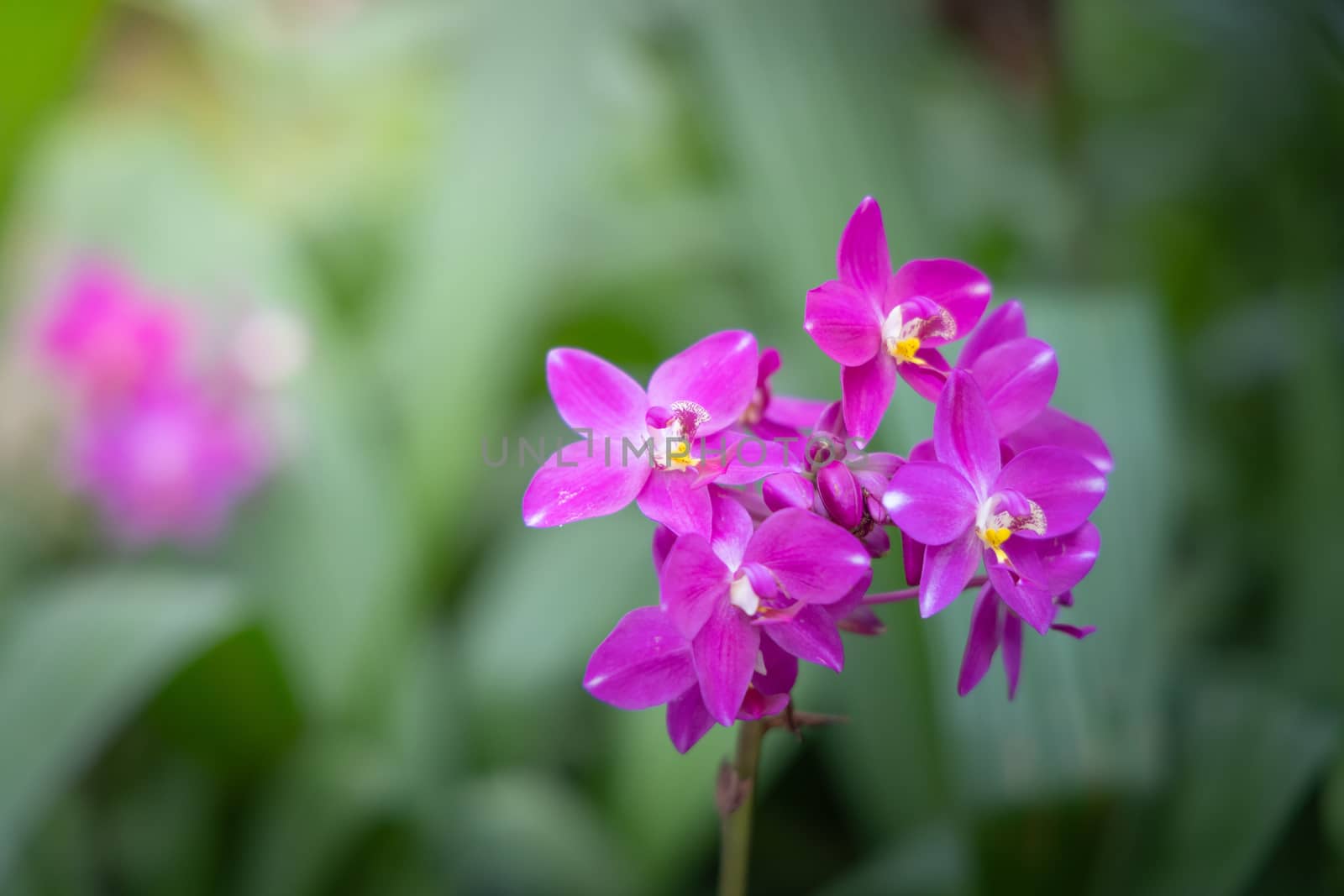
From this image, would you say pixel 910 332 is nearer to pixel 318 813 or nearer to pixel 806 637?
pixel 806 637

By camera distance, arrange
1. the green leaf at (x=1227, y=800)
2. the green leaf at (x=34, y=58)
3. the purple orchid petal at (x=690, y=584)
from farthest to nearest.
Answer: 1. the green leaf at (x=34, y=58)
2. the green leaf at (x=1227, y=800)
3. the purple orchid petal at (x=690, y=584)

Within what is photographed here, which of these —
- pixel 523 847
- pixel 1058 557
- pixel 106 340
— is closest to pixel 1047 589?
pixel 1058 557

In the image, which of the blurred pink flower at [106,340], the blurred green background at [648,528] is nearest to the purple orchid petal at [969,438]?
the blurred green background at [648,528]

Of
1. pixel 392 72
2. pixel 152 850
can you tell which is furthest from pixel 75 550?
pixel 392 72

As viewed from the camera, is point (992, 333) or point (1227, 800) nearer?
point (992, 333)

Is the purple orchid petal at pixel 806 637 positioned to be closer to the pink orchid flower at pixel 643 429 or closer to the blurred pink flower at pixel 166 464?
the pink orchid flower at pixel 643 429
